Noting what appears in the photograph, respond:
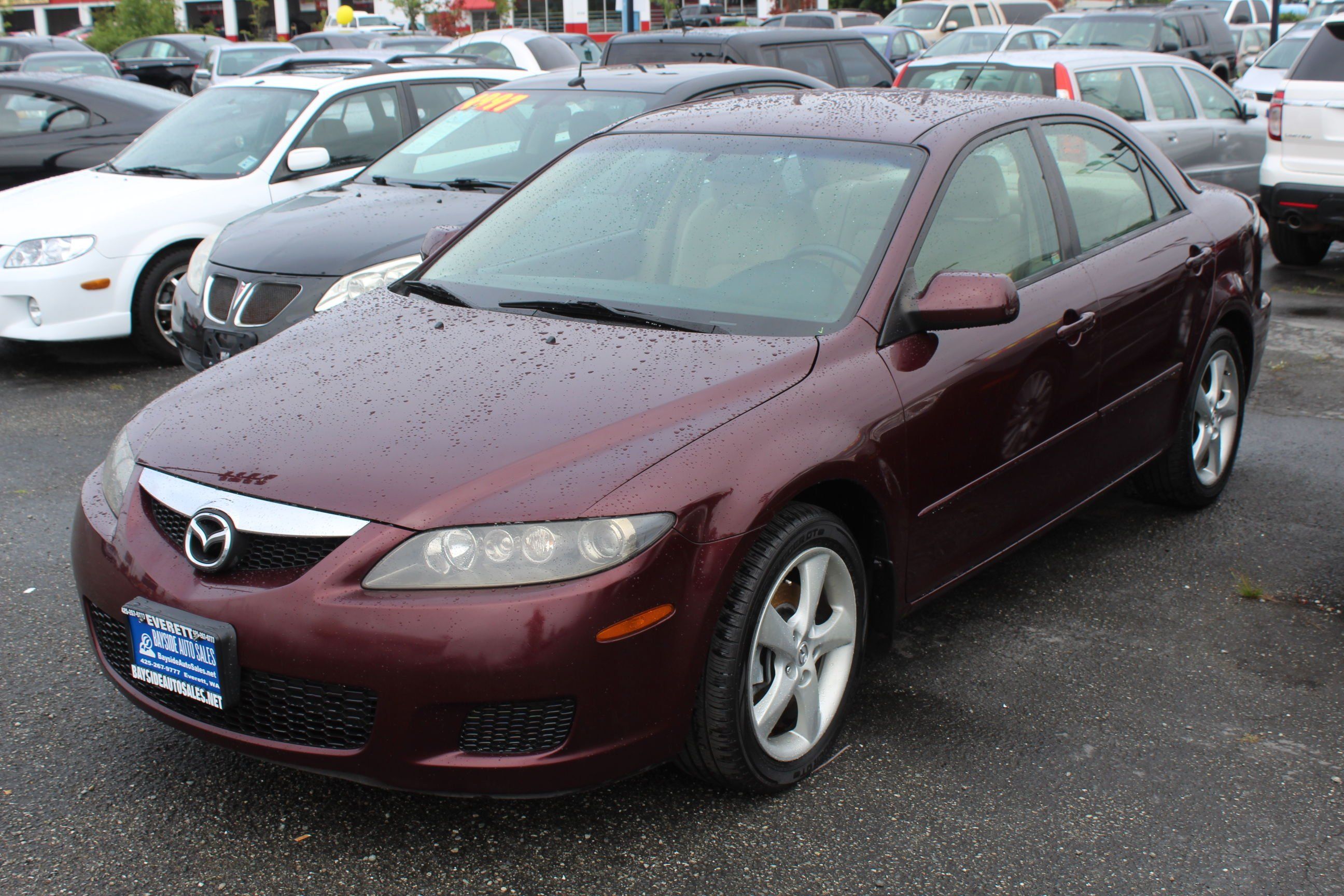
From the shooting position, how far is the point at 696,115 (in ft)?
13.7

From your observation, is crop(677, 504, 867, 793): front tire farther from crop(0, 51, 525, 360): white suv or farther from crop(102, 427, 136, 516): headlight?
crop(0, 51, 525, 360): white suv

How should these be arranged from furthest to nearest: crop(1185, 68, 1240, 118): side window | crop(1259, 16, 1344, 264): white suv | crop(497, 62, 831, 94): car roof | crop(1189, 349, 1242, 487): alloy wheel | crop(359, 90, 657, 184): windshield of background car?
crop(1185, 68, 1240, 118): side window → crop(1259, 16, 1344, 264): white suv → crop(497, 62, 831, 94): car roof → crop(359, 90, 657, 184): windshield of background car → crop(1189, 349, 1242, 487): alloy wheel

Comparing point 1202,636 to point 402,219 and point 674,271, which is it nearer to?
point 674,271

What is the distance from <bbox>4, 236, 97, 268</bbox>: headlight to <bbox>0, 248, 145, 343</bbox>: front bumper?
27 millimetres

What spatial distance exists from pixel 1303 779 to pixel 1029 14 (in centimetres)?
2455

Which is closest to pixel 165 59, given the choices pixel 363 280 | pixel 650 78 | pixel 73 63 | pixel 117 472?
pixel 73 63

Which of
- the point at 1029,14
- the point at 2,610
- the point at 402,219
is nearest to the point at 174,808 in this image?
the point at 2,610

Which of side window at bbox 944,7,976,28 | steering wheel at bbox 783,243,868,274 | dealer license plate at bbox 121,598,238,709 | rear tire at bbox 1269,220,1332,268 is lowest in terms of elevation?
rear tire at bbox 1269,220,1332,268

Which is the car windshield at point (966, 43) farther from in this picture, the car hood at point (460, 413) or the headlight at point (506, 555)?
the headlight at point (506, 555)

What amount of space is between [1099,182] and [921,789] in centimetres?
224

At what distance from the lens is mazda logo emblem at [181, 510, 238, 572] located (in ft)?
8.73

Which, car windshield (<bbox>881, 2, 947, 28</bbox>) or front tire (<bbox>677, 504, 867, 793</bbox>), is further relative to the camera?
car windshield (<bbox>881, 2, 947, 28</bbox>)

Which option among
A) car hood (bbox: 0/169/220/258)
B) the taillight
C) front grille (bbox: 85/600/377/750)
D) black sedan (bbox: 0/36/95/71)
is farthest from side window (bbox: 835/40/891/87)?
black sedan (bbox: 0/36/95/71)

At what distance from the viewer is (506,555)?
2.58 m
